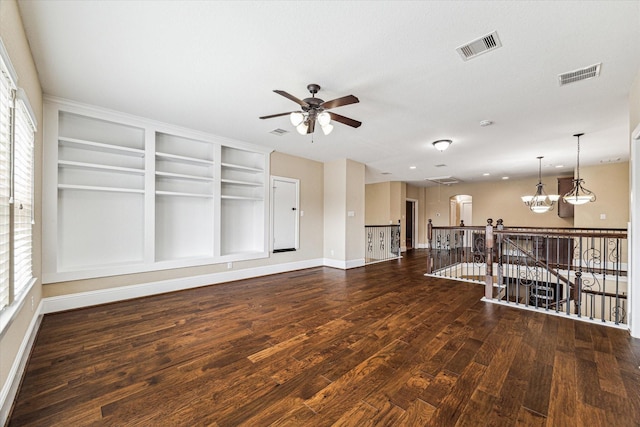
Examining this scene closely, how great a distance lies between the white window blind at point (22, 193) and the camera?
211 cm

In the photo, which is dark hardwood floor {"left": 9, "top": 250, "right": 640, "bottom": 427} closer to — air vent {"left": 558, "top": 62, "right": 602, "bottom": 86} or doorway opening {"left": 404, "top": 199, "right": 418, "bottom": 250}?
air vent {"left": 558, "top": 62, "right": 602, "bottom": 86}

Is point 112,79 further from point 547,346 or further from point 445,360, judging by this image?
point 547,346

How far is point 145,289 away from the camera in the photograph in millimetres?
4125

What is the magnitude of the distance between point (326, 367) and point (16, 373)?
2.34 m

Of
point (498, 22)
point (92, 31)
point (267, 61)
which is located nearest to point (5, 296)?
point (92, 31)

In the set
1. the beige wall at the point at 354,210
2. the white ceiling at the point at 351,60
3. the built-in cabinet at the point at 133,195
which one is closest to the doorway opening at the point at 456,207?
the beige wall at the point at 354,210

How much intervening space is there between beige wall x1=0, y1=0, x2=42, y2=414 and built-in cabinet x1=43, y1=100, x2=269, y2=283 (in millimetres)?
379

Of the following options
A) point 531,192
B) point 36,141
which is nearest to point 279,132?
point 36,141

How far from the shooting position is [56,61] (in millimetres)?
2631

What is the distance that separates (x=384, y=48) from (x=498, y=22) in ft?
2.83

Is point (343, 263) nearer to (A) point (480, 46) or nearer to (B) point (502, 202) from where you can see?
(A) point (480, 46)

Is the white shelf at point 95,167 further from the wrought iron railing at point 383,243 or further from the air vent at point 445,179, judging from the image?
the air vent at point 445,179

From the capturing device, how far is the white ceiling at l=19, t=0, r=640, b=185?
1.98 metres

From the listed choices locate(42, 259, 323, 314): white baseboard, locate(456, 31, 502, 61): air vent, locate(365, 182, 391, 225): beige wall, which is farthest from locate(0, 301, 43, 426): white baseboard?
locate(365, 182, 391, 225): beige wall
